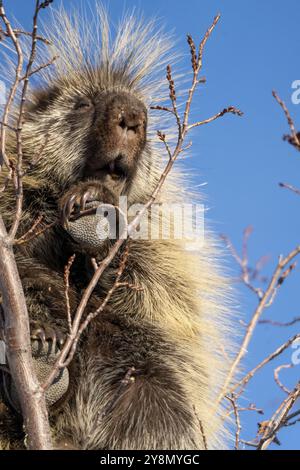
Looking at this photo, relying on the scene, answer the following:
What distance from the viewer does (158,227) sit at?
11.8 ft

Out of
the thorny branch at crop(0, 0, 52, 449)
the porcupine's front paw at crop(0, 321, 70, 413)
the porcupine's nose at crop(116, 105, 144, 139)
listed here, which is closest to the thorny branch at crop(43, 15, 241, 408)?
the thorny branch at crop(0, 0, 52, 449)

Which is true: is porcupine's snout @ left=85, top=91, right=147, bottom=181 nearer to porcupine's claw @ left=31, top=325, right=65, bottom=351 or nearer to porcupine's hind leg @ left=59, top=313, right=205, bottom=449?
porcupine's hind leg @ left=59, top=313, right=205, bottom=449

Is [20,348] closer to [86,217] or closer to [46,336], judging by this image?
[46,336]

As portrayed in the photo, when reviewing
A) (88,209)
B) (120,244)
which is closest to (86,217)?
(88,209)

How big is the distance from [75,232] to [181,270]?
88 centimetres

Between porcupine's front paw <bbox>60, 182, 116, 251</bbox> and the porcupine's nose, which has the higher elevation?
the porcupine's nose

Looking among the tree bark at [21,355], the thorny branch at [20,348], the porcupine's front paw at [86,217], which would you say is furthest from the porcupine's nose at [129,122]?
the tree bark at [21,355]

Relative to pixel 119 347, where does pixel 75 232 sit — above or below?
above

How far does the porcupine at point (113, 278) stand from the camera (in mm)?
2730

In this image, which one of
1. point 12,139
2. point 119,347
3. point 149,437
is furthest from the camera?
point 12,139

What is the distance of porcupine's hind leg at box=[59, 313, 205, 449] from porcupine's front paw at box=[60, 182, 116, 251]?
15.6 inches

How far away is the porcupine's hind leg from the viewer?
8.70 ft

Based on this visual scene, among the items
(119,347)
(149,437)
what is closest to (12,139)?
(119,347)

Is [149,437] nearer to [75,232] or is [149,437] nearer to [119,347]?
[119,347]
